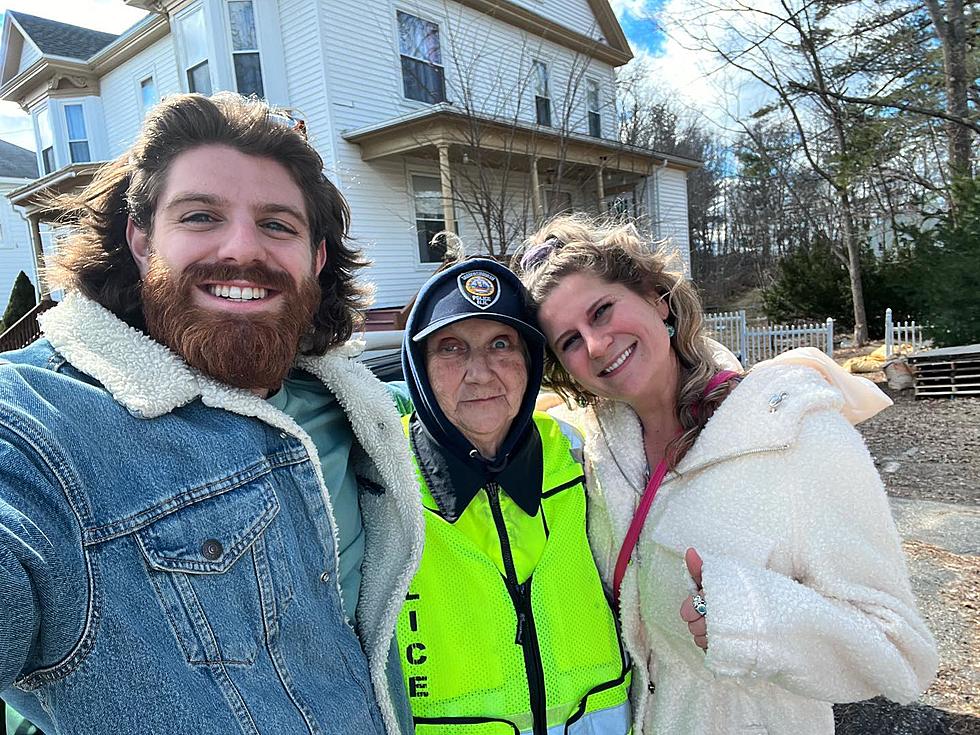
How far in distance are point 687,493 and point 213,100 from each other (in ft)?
5.59

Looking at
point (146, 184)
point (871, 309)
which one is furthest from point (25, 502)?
point (871, 309)

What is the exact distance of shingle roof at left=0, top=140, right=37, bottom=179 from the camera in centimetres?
2680

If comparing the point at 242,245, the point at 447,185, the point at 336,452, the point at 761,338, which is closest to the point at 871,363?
the point at 761,338

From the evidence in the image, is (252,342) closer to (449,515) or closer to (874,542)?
(449,515)

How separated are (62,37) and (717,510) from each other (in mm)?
20800

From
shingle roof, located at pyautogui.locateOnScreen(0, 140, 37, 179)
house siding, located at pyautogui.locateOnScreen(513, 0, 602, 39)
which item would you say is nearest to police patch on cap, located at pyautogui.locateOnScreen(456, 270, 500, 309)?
house siding, located at pyautogui.locateOnScreen(513, 0, 602, 39)

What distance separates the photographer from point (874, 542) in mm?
1574

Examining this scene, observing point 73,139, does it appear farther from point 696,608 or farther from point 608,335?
point 696,608

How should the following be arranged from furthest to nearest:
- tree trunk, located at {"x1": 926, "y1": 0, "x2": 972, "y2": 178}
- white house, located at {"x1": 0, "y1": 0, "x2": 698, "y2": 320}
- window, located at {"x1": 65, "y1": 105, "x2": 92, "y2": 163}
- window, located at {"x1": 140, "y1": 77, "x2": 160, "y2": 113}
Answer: window, located at {"x1": 65, "y1": 105, "x2": 92, "y2": 163} < window, located at {"x1": 140, "y1": 77, "x2": 160, "y2": 113} < white house, located at {"x1": 0, "y1": 0, "x2": 698, "y2": 320} < tree trunk, located at {"x1": 926, "y1": 0, "x2": 972, "y2": 178}

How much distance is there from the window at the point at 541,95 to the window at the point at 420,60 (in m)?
2.54

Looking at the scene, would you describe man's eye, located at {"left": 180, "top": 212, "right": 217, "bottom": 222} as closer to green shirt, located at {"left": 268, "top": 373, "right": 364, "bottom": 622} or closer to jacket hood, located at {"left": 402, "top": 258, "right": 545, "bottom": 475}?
green shirt, located at {"left": 268, "top": 373, "right": 364, "bottom": 622}

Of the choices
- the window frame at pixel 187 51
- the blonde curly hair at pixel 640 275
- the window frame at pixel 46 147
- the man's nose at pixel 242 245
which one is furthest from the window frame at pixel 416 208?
the man's nose at pixel 242 245

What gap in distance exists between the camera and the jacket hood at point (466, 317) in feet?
5.97

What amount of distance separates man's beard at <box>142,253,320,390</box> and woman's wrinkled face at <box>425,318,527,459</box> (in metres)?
0.47
